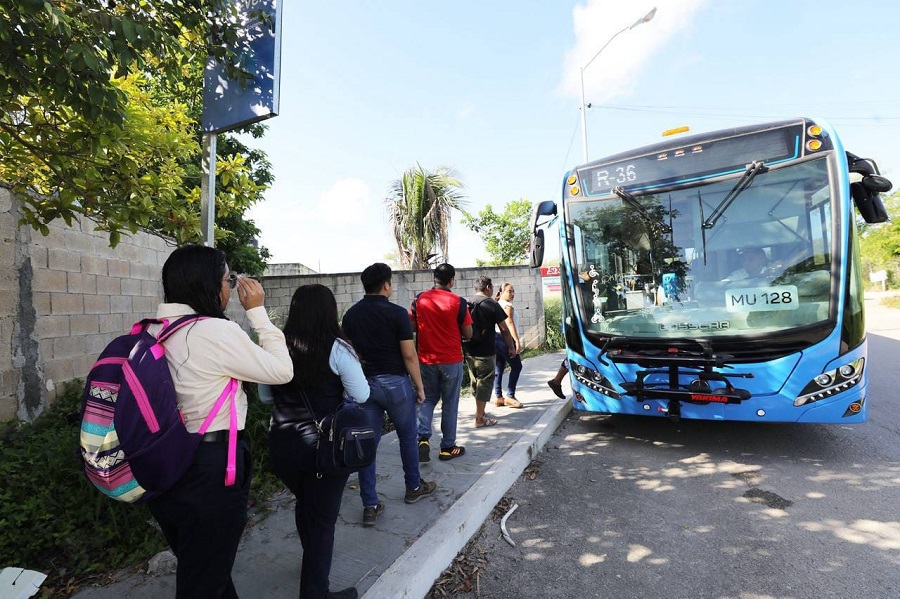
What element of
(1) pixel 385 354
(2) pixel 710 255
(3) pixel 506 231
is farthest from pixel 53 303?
(3) pixel 506 231

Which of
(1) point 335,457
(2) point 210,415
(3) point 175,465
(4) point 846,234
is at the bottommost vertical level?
Result: (1) point 335,457

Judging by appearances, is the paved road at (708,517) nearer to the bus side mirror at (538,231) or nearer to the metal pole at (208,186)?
the bus side mirror at (538,231)

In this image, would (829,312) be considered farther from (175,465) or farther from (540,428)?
(175,465)

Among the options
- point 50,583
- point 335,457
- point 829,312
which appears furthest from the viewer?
point 829,312

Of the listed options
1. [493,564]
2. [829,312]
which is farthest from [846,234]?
[493,564]

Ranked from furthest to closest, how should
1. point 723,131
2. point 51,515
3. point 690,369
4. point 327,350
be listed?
point 723,131 < point 690,369 < point 51,515 < point 327,350

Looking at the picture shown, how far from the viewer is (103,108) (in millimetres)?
2611

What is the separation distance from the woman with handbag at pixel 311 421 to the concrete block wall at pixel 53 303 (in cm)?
270

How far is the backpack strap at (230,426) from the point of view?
1686 mm

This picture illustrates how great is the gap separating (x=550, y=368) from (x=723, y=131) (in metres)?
5.61

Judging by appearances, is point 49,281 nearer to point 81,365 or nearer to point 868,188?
point 81,365

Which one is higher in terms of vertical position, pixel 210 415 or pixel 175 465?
pixel 210 415

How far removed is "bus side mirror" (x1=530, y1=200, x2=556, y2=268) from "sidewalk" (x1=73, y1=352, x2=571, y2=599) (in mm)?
2195

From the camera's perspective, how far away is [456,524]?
305 cm
